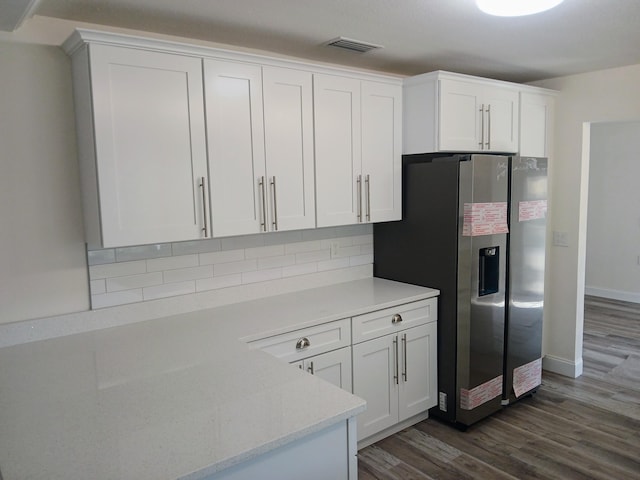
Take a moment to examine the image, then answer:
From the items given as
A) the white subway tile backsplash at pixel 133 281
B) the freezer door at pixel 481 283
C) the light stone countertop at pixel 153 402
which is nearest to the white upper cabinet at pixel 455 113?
the freezer door at pixel 481 283

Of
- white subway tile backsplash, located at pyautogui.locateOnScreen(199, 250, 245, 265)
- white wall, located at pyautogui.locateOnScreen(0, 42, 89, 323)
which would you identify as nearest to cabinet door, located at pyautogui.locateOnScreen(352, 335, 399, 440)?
white subway tile backsplash, located at pyautogui.locateOnScreen(199, 250, 245, 265)

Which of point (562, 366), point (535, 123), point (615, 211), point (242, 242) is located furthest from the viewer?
point (615, 211)

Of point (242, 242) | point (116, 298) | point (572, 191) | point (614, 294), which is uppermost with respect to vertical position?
point (572, 191)

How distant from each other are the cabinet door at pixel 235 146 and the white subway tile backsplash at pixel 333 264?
784mm

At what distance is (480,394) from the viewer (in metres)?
3.02

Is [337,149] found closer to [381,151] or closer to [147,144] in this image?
[381,151]

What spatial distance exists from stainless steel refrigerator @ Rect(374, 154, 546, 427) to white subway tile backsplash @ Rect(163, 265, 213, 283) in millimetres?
1299

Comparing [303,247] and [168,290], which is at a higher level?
[303,247]

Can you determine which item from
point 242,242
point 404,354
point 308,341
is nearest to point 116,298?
point 242,242

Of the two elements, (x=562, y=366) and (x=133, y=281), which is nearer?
(x=133, y=281)

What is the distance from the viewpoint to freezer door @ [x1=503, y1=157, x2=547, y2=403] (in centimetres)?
315

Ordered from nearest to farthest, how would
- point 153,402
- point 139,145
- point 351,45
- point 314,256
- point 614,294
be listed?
point 153,402
point 139,145
point 351,45
point 314,256
point 614,294

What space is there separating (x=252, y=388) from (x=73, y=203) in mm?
1349

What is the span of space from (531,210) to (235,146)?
2075 millimetres
